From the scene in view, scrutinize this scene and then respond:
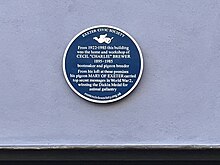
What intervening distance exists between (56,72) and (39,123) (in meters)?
0.54

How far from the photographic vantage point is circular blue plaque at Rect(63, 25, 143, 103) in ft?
18.9

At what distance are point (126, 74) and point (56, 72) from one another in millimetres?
709

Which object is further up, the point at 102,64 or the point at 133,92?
the point at 102,64

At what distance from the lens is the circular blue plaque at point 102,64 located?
5.75 m

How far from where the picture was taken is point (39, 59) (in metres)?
5.80

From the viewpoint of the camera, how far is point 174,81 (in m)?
5.75

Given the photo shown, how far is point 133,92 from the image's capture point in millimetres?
5762

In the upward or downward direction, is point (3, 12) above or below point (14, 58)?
above

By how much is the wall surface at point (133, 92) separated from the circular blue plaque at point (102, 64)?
0.07 m

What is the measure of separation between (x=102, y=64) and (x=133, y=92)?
16.5 inches

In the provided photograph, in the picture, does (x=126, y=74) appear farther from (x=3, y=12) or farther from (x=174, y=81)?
(x=3, y=12)
